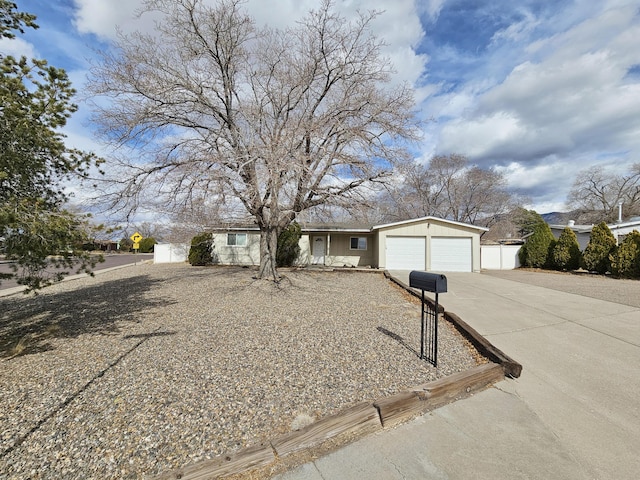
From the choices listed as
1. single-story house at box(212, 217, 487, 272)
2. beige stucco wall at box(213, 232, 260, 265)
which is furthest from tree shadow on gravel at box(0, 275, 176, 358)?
beige stucco wall at box(213, 232, 260, 265)

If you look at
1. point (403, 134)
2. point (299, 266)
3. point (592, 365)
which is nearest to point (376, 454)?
point (592, 365)

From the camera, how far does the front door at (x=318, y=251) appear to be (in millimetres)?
18172

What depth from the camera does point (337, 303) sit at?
23.8ft

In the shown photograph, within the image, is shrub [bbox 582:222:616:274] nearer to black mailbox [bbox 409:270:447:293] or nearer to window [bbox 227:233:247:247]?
black mailbox [bbox 409:270:447:293]

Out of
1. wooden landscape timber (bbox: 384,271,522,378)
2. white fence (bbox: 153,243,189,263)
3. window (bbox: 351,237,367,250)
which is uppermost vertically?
window (bbox: 351,237,367,250)

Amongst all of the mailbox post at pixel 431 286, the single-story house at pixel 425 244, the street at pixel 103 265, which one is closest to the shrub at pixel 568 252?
the single-story house at pixel 425 244

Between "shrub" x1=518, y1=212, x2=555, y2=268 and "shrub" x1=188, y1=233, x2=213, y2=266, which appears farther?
"shrub" x1=188, y1=233, x2=213, y2=266

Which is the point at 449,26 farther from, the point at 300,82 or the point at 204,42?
the point at 204,42

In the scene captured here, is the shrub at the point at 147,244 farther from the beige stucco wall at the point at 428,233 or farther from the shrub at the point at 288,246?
the beige stucco wall at the point at 428,233

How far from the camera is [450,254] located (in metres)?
15.5

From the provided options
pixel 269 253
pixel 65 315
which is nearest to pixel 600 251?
pixel 269 253

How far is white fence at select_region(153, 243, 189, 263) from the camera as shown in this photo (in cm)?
2053

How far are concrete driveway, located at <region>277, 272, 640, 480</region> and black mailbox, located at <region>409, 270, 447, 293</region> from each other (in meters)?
1.12

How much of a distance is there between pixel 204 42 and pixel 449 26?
756 centimetres
